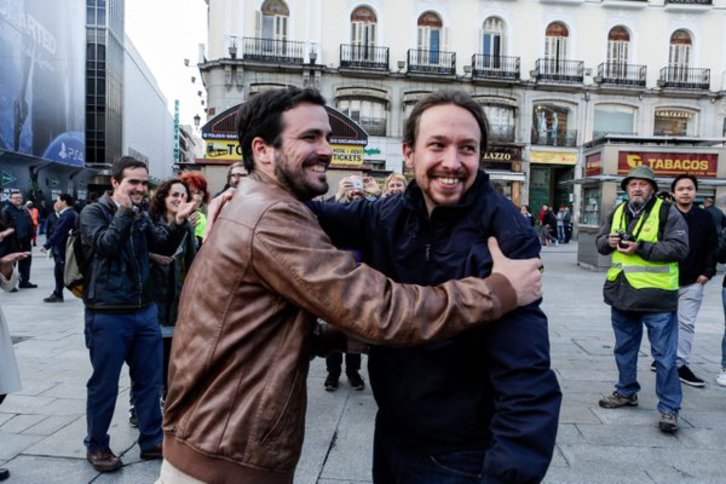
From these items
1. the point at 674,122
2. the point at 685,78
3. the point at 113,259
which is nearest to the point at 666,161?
the point at 113,259

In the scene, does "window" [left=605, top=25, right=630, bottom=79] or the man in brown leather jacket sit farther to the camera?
"window" [left=605, top=25, right=630, bottom=79]

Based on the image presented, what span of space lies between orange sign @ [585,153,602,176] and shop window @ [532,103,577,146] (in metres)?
13.6

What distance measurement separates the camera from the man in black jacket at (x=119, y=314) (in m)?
3.53

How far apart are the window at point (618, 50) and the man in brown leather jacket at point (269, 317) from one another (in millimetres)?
30653

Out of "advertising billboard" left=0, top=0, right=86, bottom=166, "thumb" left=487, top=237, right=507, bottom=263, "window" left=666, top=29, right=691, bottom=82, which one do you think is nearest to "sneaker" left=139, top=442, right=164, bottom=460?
"thumb" left=487, top=237, right=507, bottom=263

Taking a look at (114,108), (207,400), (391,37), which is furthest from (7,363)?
(114,108)

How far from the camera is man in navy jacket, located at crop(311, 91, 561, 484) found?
1483mm

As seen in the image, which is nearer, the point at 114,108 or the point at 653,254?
the point at 653,254

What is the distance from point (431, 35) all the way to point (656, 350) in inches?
1003

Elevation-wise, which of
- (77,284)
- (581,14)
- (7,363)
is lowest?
(7,363)

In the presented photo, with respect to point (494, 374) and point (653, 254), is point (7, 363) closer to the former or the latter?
point (494, 374)

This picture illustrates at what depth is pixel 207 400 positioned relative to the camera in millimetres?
1572

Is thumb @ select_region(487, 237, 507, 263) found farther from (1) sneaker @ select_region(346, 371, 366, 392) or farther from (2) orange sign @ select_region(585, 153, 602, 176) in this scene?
(2) orange sign @ select_region(585, 153, 602, 176)

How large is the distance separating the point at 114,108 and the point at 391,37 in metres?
36.2
